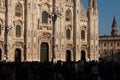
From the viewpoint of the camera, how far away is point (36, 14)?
188ft

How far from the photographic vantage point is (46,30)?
58.3 meters

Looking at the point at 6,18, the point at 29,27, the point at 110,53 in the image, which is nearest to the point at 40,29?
the point at 29,27

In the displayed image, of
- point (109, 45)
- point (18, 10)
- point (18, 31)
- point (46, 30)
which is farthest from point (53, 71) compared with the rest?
point (109, 45)

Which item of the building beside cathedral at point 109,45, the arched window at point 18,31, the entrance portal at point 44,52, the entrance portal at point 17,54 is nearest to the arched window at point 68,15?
the entrance portal at point 44,52

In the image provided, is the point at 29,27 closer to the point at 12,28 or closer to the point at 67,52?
the point at 12,28

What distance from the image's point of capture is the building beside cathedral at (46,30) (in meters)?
54.0

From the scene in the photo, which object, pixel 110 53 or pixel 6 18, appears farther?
pixel 110 53

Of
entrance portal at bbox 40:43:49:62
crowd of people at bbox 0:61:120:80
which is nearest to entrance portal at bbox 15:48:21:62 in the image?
entrance portal at bbox 40:43:49:62

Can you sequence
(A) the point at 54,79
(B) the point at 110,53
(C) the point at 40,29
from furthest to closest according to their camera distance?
(B) the point at 110,53 → (C) the point at 40,29 → (A) the point at 54,79

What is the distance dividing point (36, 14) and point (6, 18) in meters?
5.39

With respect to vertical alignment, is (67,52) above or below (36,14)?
below

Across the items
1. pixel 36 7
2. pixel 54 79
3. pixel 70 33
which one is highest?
pixel 36 7

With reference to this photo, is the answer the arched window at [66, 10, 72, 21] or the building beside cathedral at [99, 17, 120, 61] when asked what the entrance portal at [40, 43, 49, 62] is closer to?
the arched window at [66, 10, 72, 21]

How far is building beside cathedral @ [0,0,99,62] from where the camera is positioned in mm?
53969
